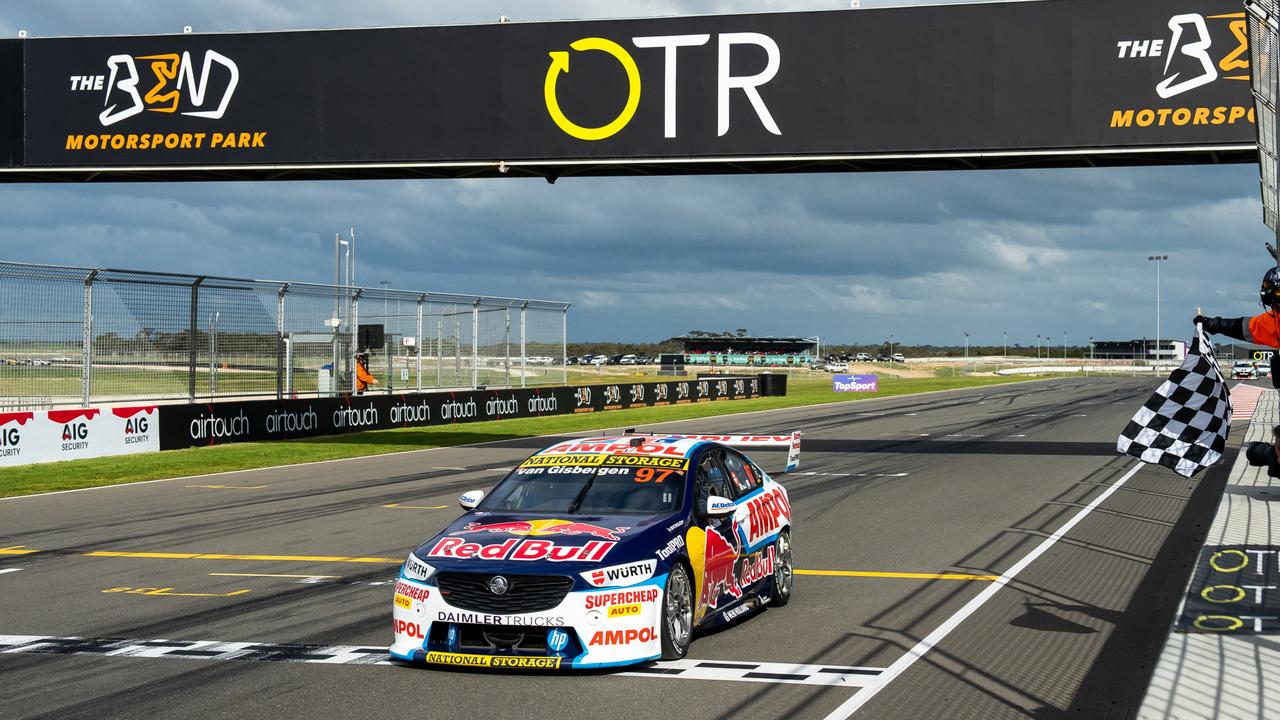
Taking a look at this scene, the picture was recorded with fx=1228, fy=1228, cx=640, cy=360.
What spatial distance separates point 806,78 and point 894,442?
1027 cm

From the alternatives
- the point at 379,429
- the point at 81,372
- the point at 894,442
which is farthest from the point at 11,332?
the point at 894,442

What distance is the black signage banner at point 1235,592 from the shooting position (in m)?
8.14

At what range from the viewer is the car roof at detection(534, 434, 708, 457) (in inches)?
345

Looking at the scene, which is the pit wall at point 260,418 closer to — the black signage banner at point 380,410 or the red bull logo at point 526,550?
the black signage banner at point 380,410

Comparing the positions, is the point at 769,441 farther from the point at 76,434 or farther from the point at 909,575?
the point at 76,434

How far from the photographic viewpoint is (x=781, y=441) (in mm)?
10969

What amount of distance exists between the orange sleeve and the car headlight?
4.75 metres

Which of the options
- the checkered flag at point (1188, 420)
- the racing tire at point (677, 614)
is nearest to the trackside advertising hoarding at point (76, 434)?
the racing tire at point (677, 614)

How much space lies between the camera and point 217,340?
25938 millimetres

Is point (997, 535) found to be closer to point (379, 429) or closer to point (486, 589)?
point (486, 589)

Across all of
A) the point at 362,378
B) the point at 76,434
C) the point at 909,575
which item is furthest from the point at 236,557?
the point at 362,378

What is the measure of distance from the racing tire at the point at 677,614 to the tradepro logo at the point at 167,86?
58.0 ft

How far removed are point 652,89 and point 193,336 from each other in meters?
11.4

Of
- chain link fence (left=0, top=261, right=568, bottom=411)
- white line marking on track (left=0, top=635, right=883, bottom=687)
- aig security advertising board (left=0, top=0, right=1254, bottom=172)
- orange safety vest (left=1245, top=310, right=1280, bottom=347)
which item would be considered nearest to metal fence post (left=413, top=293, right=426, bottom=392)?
chain link fence (left=0, top=261, right=568, bottom=411)
